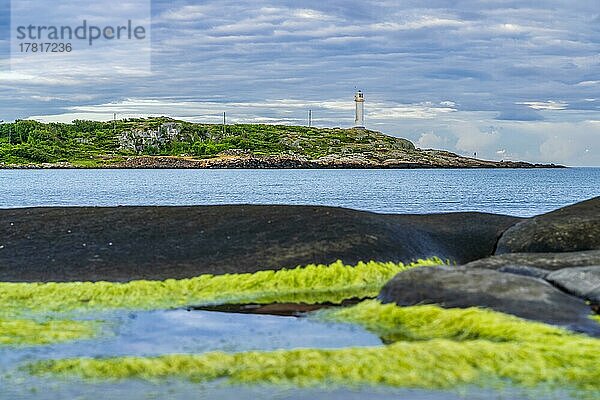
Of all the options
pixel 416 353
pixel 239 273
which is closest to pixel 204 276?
pixel 239 273

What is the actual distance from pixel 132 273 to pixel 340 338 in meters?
8.26

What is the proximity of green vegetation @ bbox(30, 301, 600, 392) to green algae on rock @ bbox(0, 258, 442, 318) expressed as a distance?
5296 mm

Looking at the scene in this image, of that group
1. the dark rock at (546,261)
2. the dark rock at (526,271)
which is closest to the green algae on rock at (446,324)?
the dark rock at (526,271)

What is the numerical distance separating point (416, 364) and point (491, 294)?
11.7ft

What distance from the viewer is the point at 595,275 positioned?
687 inches

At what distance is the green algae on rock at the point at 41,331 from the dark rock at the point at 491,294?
607 cm

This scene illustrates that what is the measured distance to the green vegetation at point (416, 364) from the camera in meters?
12.8

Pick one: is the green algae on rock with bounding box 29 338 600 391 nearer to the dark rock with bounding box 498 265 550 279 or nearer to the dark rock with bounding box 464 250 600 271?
the dark rock with bounding box 498 265 550 279

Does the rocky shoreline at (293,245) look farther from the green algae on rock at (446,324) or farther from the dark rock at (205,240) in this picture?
the green algae on rock at (446,324)

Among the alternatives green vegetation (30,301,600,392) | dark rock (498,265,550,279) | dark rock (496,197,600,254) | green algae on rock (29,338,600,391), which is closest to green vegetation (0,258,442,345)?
dark rock (498,265,550,279)

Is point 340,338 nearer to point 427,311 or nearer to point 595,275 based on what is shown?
point 427,311

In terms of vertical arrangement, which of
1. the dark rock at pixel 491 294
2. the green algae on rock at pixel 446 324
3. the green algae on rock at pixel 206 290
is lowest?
the green algae on rock at pixel 206 290

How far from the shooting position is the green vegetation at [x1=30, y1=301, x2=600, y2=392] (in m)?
12.8

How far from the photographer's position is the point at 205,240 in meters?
24.6
